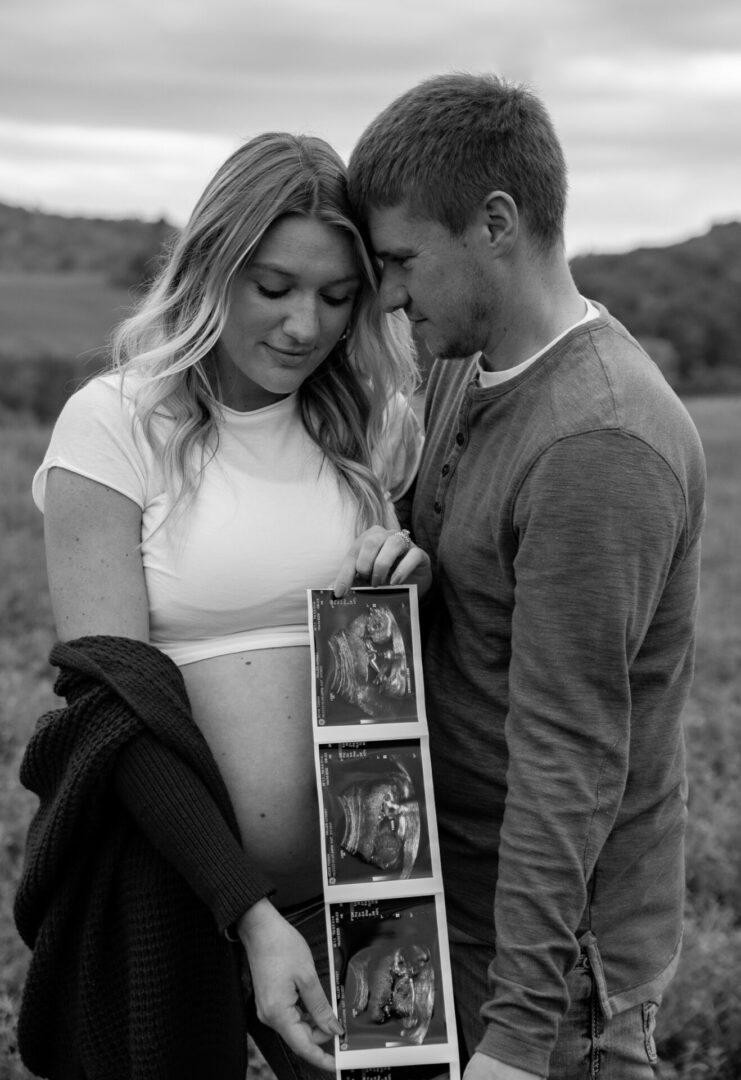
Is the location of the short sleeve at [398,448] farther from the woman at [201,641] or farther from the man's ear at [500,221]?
the man's ear at [500,221]

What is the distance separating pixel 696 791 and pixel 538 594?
336 cm

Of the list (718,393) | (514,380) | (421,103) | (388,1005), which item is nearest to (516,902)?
(388,1005)

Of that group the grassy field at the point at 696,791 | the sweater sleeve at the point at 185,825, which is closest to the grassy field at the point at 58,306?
the grassy field at the point at 696,791

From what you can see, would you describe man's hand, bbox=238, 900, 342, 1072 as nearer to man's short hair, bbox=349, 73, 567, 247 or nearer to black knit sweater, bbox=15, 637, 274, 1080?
black knit sweater, bbox=15, 637, 274, 1080

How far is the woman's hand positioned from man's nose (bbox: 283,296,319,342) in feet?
1.25

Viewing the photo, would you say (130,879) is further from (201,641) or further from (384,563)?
(384,563)

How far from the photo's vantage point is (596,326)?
1983 mm

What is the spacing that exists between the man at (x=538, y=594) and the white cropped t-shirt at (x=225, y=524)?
0.23 m

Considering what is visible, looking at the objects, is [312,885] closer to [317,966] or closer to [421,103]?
[317,966]

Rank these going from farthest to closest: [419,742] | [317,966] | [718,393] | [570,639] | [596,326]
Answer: [718,393] < [317,966] < [419,742] < [596,326] < [570,639]

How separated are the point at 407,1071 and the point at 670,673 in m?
0.79

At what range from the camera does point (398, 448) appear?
102 inches

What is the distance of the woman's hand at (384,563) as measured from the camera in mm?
2123

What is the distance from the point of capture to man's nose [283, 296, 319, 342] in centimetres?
221
